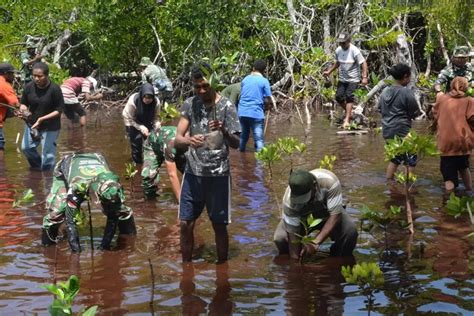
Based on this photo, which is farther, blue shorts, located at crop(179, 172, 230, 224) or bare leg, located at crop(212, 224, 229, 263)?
bare leg, located at crop(212, 224, 229, 263)

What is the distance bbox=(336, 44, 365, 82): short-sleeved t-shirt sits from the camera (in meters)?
13.5

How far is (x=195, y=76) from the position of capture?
5754 millimetres

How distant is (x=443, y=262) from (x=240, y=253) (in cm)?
175

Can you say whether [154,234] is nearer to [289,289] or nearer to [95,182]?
[95,182]

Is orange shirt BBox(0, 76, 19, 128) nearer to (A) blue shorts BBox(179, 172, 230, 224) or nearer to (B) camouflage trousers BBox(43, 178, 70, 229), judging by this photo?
(B) camouflage trousers BBox(43, 178, 70, 229)

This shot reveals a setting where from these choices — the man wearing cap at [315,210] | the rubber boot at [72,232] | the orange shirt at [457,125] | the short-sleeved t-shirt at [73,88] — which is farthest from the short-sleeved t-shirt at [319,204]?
the short-sleeved t-shirt at [73,88]

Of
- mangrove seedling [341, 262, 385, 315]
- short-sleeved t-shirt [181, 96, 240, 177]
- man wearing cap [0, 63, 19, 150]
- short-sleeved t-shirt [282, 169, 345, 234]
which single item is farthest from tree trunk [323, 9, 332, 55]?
mangrove seedling [341, 262, 385, 315]

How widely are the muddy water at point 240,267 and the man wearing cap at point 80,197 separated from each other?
17cm

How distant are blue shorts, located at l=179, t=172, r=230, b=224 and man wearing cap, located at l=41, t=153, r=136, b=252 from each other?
0.74 metres

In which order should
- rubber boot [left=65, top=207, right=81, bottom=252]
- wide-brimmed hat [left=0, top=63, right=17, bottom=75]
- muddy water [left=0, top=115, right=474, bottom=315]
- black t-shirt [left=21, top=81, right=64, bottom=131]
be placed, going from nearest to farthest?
muddy water [left=0, top=115, right=474, bottom=315]
rubber boot [left=65, top=207, right=81, bottom=252]
black t-shirt [left=21, top=81, right=64, bottom=131]
wide-brimmed hat [left=0, top=63, right=17, bottom=75]

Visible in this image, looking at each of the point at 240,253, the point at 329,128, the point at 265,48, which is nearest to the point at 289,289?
the point at 240,253

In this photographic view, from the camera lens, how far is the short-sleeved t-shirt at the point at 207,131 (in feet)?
19.0

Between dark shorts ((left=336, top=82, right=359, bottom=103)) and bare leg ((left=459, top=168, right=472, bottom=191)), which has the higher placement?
dark shorts ((left=336, top=82, right=359, bottom=103))

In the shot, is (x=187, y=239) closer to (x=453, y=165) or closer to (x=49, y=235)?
(x=49, y=235)
